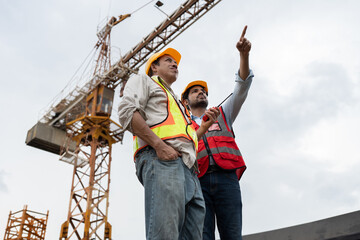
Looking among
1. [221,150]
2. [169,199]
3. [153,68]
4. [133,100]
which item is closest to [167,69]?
[153,68]

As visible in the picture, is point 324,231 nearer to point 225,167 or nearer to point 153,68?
point 225,167

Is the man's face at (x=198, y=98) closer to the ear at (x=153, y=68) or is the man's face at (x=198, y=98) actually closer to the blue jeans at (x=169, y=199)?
the ear at (x=153, y=68)

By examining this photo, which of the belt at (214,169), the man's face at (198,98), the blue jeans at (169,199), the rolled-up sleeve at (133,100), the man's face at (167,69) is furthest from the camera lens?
the man's face at (198,98)

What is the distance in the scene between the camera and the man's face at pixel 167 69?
2520mm

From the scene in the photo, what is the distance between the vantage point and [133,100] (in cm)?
213

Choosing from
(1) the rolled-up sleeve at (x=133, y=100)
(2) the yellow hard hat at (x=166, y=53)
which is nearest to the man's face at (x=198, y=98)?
(2) the yellow hard hat at (x=166, y=53)

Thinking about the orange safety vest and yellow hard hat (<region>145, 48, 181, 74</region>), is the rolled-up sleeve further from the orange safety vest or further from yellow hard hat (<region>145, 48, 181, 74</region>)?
yellow hard hat (<region>145, 48, 181, 74</region>)

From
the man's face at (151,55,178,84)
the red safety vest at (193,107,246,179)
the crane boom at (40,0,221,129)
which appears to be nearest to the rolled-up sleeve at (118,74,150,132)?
the man's face at (151,55,178,84)

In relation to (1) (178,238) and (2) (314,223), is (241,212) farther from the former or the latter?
(2) (314,223)

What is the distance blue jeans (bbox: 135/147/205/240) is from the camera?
187 cm

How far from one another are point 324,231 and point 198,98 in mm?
1916

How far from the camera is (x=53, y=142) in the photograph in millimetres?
25469

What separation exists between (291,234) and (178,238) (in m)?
2.45

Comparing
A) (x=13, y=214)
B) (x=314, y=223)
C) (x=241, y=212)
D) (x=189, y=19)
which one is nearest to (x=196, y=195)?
(x=241, y=212)
